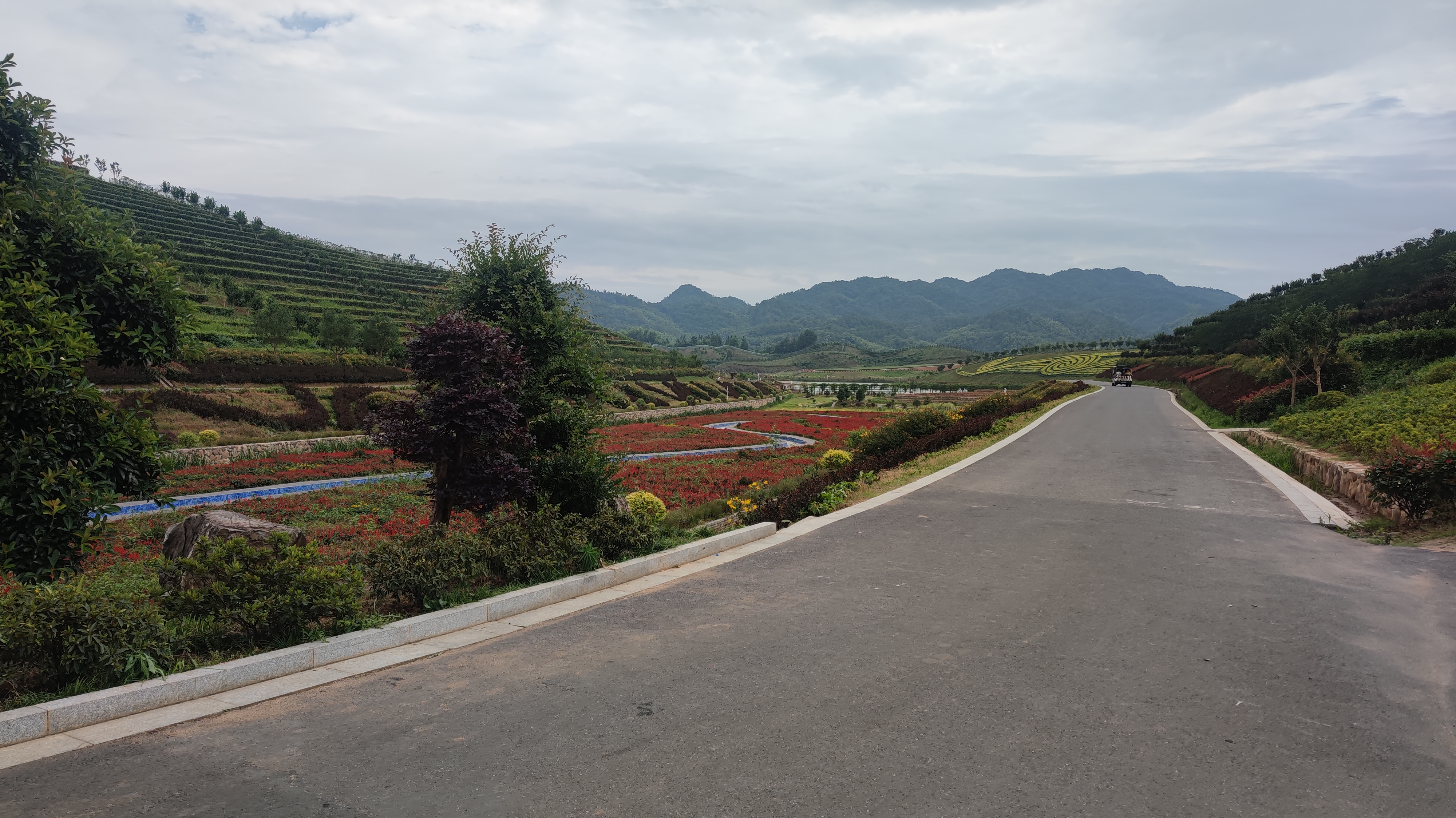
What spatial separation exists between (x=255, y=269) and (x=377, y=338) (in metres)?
35.6

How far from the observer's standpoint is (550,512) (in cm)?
815

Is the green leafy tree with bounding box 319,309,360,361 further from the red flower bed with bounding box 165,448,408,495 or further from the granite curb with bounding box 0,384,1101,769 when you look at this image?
the granite curb with bounding box 0,384,1101,769

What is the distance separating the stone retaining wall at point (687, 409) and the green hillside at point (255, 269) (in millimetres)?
15759

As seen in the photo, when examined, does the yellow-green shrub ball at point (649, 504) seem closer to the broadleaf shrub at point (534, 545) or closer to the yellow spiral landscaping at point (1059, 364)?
the broadleaf shrub at point (534, 545)

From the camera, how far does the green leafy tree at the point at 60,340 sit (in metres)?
5.45

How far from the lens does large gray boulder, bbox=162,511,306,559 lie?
32.1ft

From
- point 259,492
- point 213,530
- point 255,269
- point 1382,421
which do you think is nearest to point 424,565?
point 213,530

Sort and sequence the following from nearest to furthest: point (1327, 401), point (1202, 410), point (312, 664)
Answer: point (312, 664) < point (1327, 401) < point (1202, 410)

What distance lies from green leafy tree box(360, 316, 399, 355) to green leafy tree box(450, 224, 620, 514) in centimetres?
4675

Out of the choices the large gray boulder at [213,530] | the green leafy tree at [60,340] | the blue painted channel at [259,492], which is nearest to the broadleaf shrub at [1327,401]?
the blue painted channel at [259,492]

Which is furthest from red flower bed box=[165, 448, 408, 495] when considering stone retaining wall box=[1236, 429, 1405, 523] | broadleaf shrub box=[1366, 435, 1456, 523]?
stone retaining wall box=[1236, 429, 1405, 523]

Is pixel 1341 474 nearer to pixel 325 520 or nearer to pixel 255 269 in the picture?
pixel 325 520

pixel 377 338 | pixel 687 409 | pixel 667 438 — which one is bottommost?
pixel 687 409

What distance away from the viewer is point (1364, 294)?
261 feet
